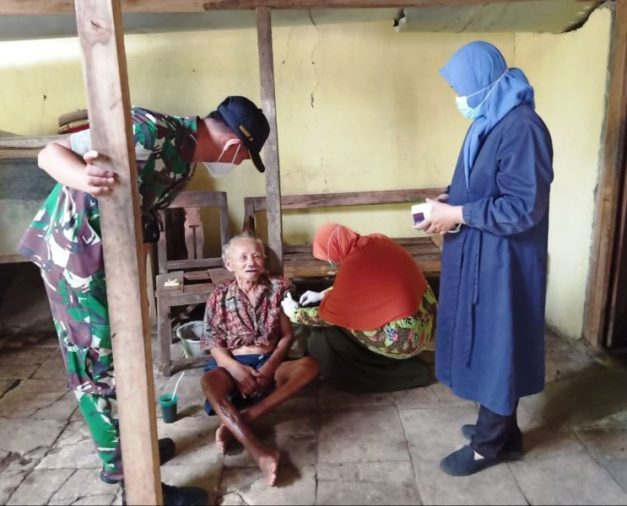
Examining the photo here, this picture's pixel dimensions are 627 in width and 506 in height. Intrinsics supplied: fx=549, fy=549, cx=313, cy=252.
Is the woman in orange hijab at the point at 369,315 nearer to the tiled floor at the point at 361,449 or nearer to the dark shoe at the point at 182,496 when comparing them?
the tiled floor at the point at 361,449


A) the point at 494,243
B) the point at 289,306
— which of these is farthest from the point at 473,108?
the point at 289,306

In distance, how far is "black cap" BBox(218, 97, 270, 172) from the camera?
194cm

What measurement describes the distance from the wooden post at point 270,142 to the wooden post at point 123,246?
1.47 m

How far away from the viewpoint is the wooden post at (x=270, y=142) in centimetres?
295

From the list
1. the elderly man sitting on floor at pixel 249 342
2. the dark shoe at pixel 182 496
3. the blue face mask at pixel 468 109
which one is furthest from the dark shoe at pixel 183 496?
the blue face mask at pixel 468 109

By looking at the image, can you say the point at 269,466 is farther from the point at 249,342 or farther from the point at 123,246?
the point at 123,246

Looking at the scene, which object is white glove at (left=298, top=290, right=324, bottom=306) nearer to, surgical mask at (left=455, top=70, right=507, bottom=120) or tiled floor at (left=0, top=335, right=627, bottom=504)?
tiled floor at (left=0, top=335, right=627, bottom=504)

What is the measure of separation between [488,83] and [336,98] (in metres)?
2.16

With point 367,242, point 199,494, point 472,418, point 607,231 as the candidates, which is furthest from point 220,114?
point 607,231

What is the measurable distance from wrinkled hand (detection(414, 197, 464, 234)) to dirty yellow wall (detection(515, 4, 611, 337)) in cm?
165

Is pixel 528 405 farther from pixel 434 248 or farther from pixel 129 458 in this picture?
pixel 129 458

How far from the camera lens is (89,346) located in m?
1.99

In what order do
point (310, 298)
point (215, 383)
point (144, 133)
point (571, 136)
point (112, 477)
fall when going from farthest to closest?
point (571, 136), point (310, 298), point (215, 383), point (112, 477), point (144, 133)

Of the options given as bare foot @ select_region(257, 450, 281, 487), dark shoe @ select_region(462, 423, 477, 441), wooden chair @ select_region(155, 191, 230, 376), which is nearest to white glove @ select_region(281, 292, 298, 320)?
wooden chair @ select_region(155, 191, 230, 376)
